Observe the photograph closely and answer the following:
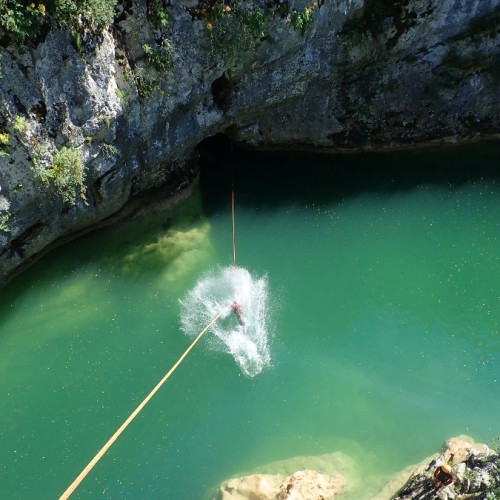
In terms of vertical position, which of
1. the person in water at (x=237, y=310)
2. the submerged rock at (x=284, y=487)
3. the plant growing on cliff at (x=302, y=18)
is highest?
the plant growing on cliff at (x=302, y=18)

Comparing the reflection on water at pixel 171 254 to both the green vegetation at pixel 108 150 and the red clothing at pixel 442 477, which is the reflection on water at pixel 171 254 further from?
the red clothing at pixel 442 477

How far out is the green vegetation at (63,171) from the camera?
11.3m

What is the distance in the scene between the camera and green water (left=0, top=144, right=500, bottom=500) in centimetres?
1215

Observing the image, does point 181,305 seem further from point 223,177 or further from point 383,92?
point 383,92

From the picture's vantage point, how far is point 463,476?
1083 cm

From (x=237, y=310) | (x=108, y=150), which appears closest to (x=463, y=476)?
(x=237, y=310)

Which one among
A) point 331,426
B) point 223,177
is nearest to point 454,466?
point 331,426

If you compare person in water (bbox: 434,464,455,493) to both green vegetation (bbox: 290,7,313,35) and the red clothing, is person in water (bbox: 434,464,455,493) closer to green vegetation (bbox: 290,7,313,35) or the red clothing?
the red clothing

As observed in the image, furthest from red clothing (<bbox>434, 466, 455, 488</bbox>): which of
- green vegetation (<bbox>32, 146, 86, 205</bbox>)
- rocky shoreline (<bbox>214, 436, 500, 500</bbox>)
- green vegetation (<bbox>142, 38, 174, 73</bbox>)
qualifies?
green vegetation (<bbox>142, 38, 174, 73</bbox>)

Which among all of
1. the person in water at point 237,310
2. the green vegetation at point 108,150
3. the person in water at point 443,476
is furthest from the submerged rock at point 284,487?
the green vegetation at point 108,150

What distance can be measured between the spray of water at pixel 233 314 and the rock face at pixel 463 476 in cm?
430

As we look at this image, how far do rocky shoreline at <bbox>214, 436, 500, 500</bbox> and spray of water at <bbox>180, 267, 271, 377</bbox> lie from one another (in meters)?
2.56

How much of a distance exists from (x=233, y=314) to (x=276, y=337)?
1.28 metres

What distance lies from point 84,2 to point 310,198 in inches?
328
